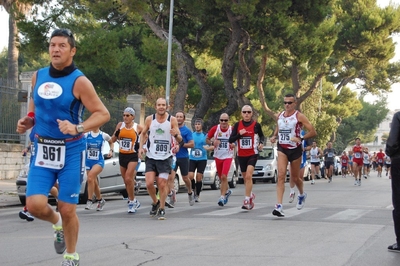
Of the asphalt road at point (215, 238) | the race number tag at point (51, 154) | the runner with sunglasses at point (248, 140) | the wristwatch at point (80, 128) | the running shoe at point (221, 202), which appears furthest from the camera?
the running shoe at point (221, 202)

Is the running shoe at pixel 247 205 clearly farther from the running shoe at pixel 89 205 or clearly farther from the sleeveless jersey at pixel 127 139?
the running shoe at pixel 89 205

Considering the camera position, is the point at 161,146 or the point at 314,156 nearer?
Answer: the point at 161,146

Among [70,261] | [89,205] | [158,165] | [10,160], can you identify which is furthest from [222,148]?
[10,160]

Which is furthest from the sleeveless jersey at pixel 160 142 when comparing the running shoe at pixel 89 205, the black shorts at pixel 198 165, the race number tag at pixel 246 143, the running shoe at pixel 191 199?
the black shorts at pixel 198 165

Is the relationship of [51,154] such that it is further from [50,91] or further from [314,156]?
[314,156]

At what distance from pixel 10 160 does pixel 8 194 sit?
18.3ft

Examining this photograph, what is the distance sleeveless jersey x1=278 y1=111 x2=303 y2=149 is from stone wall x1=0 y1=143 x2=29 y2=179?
1261 cm

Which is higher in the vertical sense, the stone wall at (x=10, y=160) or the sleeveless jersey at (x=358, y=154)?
the sleeveless jersey at (x=358, y=154)

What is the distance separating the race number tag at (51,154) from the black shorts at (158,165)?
19.5ft

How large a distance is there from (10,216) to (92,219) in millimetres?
1808

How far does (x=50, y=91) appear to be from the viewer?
6.14m

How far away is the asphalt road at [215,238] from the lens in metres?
7.52

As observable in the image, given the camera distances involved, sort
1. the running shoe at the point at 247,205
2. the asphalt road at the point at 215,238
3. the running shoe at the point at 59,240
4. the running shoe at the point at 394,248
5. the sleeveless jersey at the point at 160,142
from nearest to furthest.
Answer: the running shoe at the point at 59,240 < the asphalt road at the point at 215,238 < the running shoe at the point at 394,248 < the sleeveless jersey at the point at 160,142 < the running shoe at the point at 247,205

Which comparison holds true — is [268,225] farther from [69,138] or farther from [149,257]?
[69,138]
